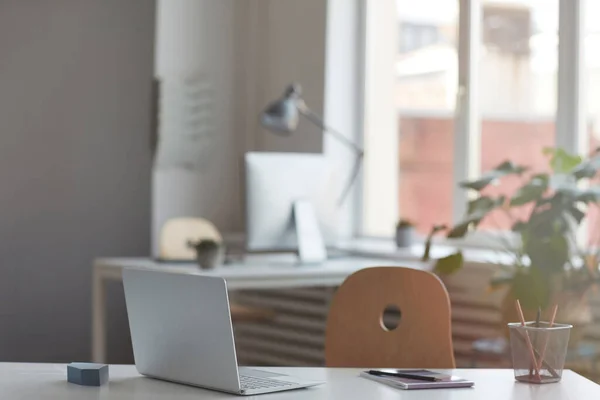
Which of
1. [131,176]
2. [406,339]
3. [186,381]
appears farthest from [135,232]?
[186,381]

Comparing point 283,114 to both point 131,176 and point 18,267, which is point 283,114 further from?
point 18,267

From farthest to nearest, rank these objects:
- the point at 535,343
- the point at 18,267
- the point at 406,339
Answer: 1. the point at 18,267
2. the point at 406,339
3. the point at 535,343

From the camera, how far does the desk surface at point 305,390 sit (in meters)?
1.75

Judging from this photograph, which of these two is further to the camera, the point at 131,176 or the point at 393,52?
the point at 131,176

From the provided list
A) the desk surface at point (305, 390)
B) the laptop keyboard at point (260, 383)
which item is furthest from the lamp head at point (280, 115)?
the laptop keyboard at point (260, 383)

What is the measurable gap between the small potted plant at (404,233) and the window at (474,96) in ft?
0.84

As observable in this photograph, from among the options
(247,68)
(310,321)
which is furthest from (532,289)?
(247,68)

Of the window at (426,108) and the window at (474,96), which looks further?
the window at (426,108)

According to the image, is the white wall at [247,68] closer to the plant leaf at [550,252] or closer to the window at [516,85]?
the window at [516,85]

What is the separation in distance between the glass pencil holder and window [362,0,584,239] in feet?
6.60

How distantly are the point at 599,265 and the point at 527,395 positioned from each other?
1755 millimetres

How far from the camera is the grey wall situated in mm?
5301

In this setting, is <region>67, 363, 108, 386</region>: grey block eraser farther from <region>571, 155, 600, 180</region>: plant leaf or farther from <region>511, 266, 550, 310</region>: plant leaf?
<region>571, 155, 600, 180</region>: plant leaf

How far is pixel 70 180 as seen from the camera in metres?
5.41
